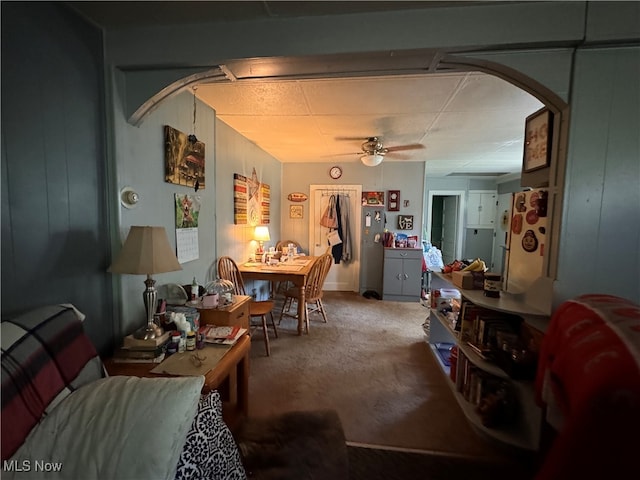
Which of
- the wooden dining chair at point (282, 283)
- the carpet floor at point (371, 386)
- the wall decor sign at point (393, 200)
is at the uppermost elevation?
the wall decor sign at point (393, 200)

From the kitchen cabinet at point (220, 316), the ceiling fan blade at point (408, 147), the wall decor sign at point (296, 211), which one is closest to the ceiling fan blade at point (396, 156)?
the ceiling fan blade at point (408, 147)

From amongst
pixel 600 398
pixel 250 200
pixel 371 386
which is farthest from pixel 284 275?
pixel 600 398

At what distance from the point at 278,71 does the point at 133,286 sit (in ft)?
4.90

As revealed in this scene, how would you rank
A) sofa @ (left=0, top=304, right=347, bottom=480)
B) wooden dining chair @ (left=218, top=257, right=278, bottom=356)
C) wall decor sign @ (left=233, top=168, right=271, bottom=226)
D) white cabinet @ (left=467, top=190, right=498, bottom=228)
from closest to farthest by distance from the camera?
Answer: sofa @ (left=0, top=304, right=347, bottom=480) < wooden dining chair @ (left=218, top=257, right=278, bottom=356) < wall decor sign @ (left=233, top=168, right=271, bottom=226) < white cabinet @ (left=467, top=190, right=498, bottom=228)

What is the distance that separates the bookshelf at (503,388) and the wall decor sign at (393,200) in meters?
3.01

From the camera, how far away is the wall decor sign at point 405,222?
486 cm

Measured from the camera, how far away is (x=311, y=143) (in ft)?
12.2

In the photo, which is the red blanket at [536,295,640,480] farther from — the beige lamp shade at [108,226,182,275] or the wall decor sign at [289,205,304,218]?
the wall decor sign at [289,205,304,218]

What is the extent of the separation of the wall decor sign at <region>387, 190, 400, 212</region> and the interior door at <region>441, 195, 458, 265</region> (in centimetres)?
225

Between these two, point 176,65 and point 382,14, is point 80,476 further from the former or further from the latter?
point 382,14

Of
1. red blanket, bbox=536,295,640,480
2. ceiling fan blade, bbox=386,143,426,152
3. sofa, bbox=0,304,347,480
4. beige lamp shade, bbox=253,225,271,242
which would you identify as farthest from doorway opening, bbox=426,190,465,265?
sofa, bbox=0,304,347,480

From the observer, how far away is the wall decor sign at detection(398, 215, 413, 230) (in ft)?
15.9

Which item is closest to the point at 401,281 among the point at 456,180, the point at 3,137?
the point at 456,180

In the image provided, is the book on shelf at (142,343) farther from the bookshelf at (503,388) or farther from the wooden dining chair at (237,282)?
the bookshelf at (503,388)
